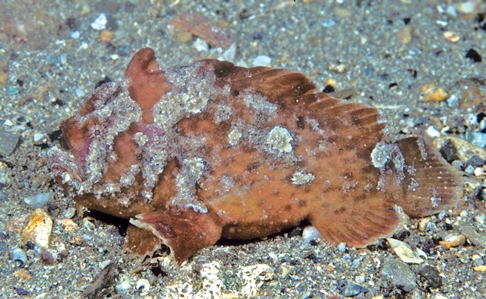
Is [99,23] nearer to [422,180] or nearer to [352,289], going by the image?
[422,180]

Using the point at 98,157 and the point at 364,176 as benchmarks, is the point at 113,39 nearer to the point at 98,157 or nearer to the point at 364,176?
the point at 98,157

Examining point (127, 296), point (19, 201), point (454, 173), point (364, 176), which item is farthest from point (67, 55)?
point (454, 173)

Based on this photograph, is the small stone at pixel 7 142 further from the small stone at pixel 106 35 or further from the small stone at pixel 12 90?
the small stone at pixel 106 35

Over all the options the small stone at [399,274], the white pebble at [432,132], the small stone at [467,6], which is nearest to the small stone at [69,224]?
the small stone at [399,274]

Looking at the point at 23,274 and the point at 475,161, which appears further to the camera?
the point at 475,161

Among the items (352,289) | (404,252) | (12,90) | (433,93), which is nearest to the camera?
(352,289)

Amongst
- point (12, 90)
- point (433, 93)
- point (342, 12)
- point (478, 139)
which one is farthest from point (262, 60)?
point (12, 90)

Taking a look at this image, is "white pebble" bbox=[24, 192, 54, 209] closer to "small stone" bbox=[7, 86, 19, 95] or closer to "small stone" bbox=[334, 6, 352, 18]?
"small stone" bbox=[7, 86, 19, 95]

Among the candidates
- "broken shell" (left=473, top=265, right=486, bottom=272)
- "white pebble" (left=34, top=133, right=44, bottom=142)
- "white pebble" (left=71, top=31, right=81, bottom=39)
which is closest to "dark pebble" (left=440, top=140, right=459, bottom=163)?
"broken shell" (left=473, top=265, right=486, bottom=272)
